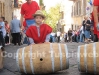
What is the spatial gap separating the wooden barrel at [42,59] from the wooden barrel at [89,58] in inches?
12.3

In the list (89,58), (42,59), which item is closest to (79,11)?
(42,59)

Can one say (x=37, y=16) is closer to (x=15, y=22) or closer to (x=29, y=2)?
(x=29, y=2)

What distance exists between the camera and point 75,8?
4406cm

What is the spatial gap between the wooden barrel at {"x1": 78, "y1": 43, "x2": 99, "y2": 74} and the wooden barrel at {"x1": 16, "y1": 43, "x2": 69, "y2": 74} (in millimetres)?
312

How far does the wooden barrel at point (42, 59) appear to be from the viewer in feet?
15.4

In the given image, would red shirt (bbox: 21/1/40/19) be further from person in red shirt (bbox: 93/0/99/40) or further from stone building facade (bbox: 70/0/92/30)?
stone building facade (bbox: 70/0/92/30)

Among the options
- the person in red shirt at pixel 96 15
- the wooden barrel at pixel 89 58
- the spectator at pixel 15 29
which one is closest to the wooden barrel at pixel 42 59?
the wooden barrel at pixel 89 58

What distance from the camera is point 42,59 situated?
4711mm

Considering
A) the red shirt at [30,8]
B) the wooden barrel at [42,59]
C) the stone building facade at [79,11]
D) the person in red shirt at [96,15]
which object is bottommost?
the wooden barrel at [42,59]

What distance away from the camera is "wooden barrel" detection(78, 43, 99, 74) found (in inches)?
176

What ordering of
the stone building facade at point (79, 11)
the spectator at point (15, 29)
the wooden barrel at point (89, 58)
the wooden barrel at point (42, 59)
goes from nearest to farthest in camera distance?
1. the wooden barrel at point (89, 58)
2. the wooden barrel at point (42, 59)
3. the spectator at point (15, 29)
4. the stone building facade at point (79, 11)

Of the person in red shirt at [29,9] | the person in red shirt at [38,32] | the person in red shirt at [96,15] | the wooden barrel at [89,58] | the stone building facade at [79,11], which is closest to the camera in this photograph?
the wooden barrel at [89,58]

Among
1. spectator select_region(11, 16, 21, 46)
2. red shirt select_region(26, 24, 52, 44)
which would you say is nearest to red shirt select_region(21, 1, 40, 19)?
red shirt select_region(26, 24, 52, 44)

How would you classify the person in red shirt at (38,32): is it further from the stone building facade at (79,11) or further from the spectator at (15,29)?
the stone building facade at (79,11)
